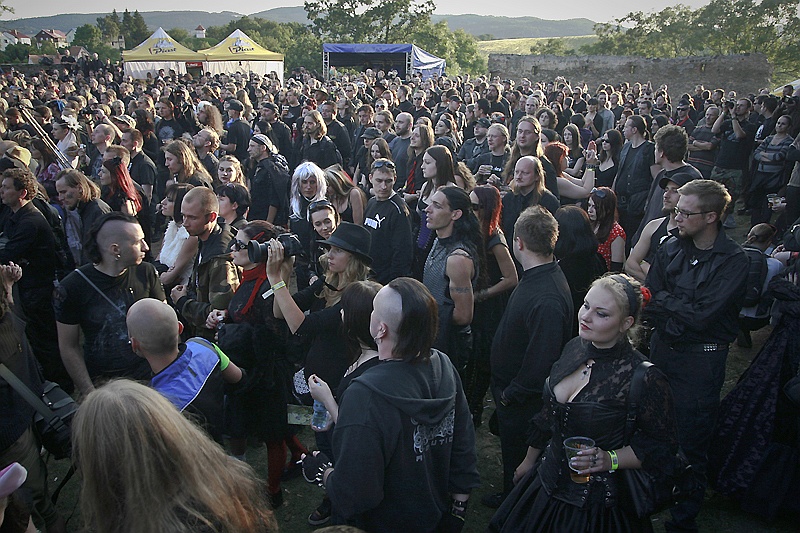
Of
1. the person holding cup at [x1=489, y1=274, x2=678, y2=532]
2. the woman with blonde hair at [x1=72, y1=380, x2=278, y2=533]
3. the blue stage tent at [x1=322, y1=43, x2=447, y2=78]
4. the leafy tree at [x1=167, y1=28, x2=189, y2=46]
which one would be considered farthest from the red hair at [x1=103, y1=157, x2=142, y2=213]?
the leafy tree at [x1=167, y1=28, x2=189, y2=46]

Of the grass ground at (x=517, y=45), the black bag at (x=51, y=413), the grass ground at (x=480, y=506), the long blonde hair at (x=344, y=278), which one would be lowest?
the grass ground at (x=480, y=506)

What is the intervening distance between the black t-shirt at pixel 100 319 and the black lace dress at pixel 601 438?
7.32ft

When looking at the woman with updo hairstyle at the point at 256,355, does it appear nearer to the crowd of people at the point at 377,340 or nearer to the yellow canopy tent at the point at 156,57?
the crowd of people at the point at 377,340

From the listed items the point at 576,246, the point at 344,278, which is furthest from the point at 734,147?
the point at 344,278

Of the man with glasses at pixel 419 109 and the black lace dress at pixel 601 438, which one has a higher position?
the man with glasses at pixel 419 109

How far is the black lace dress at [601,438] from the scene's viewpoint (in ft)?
7.29

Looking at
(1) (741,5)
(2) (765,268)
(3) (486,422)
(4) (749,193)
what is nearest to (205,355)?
(3) (486,422)

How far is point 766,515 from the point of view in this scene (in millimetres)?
3275

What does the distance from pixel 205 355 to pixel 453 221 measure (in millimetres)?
1821

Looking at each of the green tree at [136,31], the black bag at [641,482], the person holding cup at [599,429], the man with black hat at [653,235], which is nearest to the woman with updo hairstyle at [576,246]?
the man with black hat at [653,235]

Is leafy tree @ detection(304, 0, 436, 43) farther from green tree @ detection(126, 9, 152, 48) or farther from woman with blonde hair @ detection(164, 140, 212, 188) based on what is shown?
woman with blonde hair @ detection(164, 140, 212, 188)

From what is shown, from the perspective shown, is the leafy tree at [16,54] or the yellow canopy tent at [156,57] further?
the leafy tree at [16,54]

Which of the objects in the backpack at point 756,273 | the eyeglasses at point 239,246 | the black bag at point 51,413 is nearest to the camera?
the black bag at point 51,413

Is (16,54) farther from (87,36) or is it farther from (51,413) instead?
(51,413)
